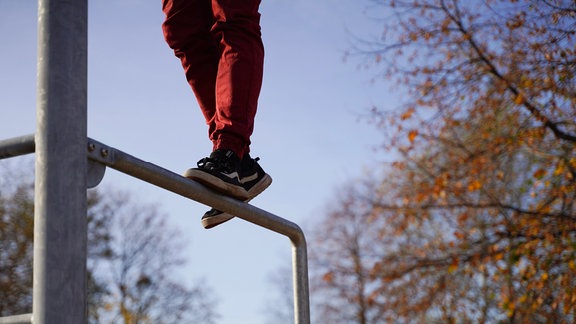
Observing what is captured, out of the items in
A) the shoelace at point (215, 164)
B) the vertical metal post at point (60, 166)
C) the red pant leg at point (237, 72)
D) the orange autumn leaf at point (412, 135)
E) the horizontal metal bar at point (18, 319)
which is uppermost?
the orange autumn leaf at point (412, 135)

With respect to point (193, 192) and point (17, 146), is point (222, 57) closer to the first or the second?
point (193, 192)

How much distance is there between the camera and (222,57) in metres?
2.01

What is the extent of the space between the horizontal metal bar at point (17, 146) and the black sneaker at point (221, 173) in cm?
50

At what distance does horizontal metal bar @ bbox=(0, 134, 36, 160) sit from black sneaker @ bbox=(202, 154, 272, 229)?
0.71 meters

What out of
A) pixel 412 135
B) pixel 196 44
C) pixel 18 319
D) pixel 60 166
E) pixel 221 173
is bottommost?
pixel 18 319

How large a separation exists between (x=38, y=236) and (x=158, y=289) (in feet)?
69.1

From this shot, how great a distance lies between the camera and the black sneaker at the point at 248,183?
1932 mm

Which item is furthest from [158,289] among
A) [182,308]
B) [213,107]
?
[213,107]

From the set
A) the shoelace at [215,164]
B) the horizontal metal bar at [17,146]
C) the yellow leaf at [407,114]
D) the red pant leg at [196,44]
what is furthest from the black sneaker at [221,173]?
the yellow leaf at [407,114]

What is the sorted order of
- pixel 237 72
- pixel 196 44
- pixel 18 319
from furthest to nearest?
pixel 196 44 < pixel 237 72 < pixel 18 319

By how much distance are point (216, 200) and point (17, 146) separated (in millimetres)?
561

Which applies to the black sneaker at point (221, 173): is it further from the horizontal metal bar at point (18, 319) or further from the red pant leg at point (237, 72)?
the horizontal metal bar at point (18, 319)

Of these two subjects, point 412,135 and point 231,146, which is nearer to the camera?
point 231,146

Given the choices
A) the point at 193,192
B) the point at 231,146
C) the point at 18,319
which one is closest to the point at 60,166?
the point at 18,319
